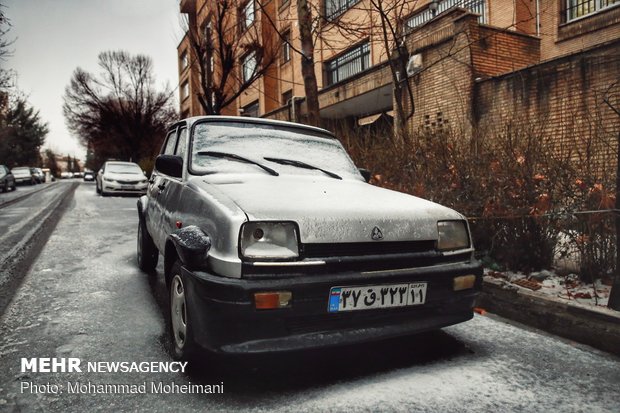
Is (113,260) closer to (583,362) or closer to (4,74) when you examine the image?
(583,362)

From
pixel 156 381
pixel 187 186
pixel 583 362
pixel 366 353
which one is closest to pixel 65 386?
pixel 156 381

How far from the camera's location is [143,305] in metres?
4.06

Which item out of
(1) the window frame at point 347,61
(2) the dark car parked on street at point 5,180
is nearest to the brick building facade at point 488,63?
(1) the window frame at point 347,61

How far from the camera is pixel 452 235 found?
2.94 m

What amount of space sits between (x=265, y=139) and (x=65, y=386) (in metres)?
2.27

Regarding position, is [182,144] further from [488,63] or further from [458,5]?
[458,5]

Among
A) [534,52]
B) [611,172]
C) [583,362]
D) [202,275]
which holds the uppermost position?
[534,52]

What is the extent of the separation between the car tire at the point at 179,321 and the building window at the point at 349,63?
15.7 metres

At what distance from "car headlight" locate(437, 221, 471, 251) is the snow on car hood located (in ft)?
0.17

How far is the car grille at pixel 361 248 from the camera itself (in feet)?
8.06

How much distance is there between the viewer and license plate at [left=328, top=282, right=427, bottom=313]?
241cm

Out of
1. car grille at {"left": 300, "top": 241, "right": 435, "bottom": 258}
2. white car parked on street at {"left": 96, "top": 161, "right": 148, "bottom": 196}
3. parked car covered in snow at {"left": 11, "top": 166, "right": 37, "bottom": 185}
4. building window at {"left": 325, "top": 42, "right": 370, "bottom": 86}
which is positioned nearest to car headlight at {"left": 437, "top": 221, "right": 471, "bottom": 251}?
car grille at {"left": 300, "top": 241, "right": 435, "bottom": 258}

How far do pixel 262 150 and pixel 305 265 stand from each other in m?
1.57

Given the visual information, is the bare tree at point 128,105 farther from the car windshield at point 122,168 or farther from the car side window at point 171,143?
the car side window at point 171,143
